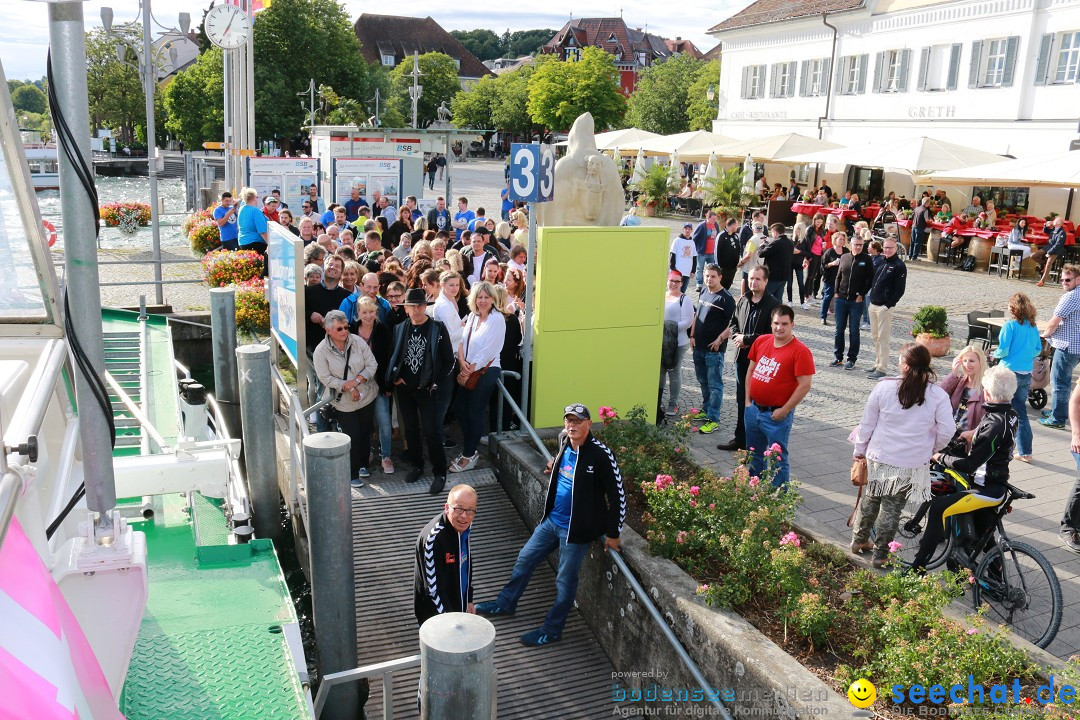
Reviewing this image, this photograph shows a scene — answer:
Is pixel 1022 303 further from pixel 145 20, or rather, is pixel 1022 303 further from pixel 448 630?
pixel 145 20

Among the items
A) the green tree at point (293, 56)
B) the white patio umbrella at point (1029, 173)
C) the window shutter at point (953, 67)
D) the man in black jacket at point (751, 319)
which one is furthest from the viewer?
the green tree at point (293, 56)

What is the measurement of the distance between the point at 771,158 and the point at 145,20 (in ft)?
59.8

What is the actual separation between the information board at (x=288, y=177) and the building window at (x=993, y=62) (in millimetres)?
20867

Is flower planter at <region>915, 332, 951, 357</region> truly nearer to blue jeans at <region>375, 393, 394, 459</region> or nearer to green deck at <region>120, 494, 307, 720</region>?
blue jeans at <region>375, 393, 394, 459</region>

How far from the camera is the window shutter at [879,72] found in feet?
Answer: 110

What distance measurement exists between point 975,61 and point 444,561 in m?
29.7

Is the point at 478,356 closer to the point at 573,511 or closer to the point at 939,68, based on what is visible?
the point at 573,511

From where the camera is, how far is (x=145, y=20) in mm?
14414

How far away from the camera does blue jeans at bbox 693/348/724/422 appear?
10.1 m

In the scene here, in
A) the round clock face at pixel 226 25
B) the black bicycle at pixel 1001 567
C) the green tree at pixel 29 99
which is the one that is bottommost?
the black bicycle at pixel 1001 567

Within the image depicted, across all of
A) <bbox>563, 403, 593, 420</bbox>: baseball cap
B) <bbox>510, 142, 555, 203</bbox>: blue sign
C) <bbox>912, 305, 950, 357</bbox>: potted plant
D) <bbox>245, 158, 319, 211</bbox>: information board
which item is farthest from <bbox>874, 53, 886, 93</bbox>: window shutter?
<bbox>563, 403, 593, 420</bbox>: baseball cap

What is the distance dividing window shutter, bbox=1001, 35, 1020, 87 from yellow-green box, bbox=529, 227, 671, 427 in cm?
2352

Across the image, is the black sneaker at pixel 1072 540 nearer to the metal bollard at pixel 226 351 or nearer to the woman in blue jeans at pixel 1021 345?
the woman in blue jeans at pixel 1021 345

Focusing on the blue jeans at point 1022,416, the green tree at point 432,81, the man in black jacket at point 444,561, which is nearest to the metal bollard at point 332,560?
the man in black jacket at point 444,561
